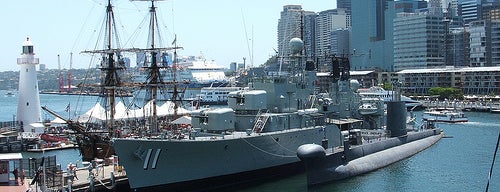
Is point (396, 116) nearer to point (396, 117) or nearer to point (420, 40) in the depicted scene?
point (396, 117)

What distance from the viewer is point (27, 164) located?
3488 centimetres

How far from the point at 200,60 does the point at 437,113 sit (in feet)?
359

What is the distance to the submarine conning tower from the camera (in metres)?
49.9

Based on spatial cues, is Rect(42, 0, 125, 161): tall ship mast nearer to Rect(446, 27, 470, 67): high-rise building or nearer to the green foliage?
the green foliage

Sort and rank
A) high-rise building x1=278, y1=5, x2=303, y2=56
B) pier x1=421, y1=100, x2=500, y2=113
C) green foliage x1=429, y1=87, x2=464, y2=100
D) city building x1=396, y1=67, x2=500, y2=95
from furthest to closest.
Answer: city building x1=396, y1=67, x2=500, y2=95 → green foliage x1=429, y1=87, x2=464, y2=100 → pier x1=421, y1=100, x2=500, y2=113 → high-rise building x1=278, y1=5, x2=303, y2=56

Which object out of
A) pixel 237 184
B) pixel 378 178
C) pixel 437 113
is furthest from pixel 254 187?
pixel 437 113

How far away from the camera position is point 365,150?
44.3m

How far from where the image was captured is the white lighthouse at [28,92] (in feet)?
198

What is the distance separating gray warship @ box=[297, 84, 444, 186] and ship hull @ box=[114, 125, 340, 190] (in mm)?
2702

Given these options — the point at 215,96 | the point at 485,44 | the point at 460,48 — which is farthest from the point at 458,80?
the point at 215,96

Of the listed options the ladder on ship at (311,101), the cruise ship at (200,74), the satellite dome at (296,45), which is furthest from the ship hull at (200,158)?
the cruise ship at (200,74)

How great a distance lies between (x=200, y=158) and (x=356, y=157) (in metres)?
13.5

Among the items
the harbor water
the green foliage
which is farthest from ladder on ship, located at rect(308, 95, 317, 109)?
the green foliage

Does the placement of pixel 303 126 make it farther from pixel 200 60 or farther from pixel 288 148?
pixel 200 60
